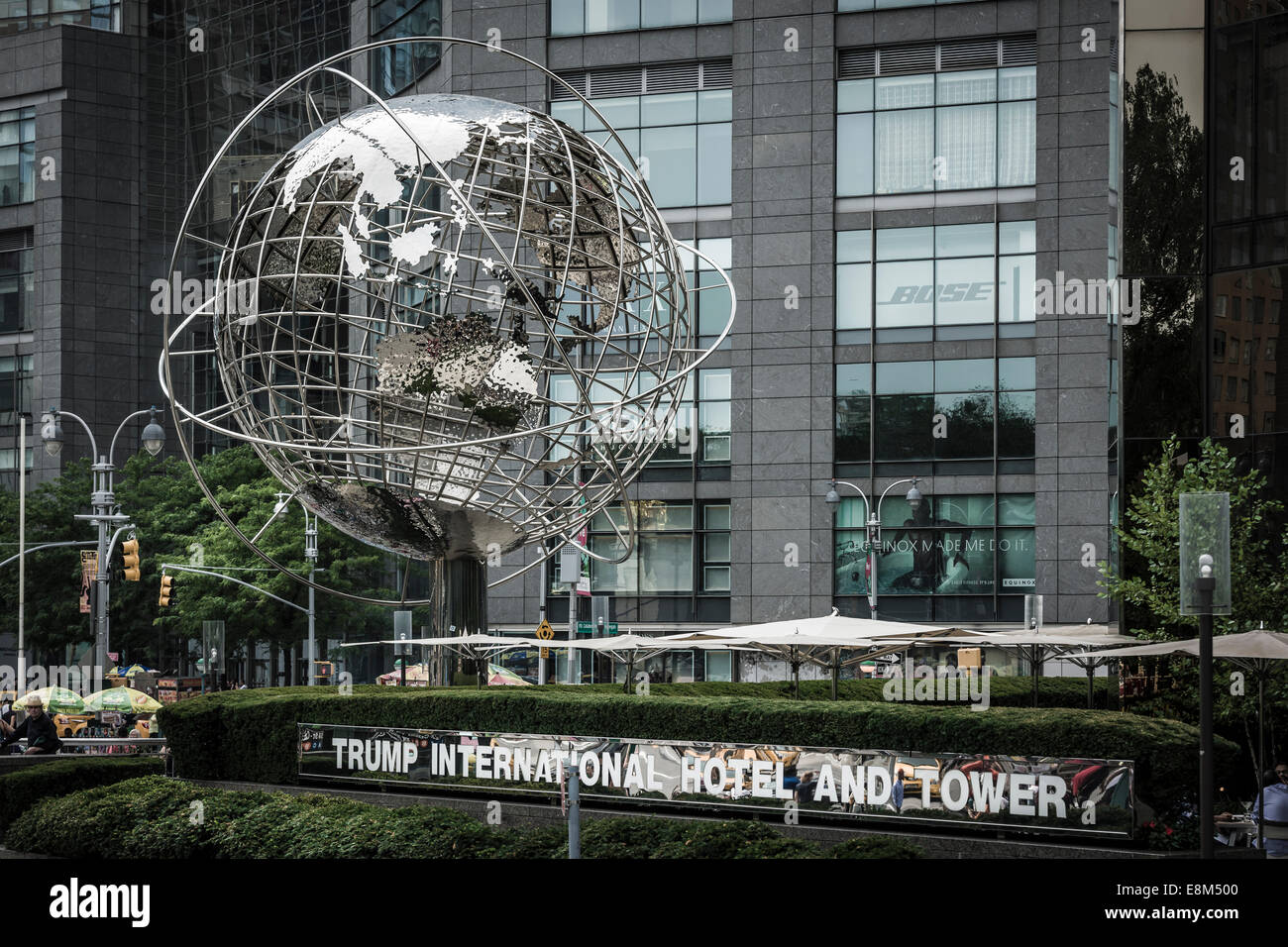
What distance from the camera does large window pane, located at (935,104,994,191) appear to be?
160 ft

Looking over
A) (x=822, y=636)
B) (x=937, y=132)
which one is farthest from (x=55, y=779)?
(x=937, y=132)

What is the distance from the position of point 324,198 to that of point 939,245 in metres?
34.0

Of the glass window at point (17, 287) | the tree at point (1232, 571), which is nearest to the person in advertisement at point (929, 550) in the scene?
the tree at point (1232, 571)

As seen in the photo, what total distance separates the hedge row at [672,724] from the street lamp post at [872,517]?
1002 inches

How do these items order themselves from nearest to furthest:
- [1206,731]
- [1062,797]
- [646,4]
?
[1206,731] < [1062,797] < [646,4]

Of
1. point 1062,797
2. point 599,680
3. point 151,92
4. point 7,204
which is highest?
point 151,92

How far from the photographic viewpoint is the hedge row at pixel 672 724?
14875 millimetres

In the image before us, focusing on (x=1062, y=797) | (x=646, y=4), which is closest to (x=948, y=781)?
(x=1062, y=797)

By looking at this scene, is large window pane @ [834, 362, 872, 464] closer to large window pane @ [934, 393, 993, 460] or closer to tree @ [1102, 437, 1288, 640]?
large window pane @ [934, 393, 993, 460]

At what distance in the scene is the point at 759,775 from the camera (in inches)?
645

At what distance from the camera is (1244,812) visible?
1809 centimetres

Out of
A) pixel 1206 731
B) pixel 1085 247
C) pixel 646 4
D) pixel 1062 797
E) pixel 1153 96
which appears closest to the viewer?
pixel 1206 731
